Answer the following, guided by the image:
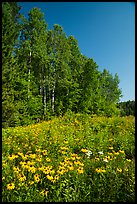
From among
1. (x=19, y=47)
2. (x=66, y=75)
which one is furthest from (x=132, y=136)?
(x=66, y=75)

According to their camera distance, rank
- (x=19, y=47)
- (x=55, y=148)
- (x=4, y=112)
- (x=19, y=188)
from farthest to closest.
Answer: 1. (x=19, y=47)
2. (x=4, y=112)
3. (x=55, y=148)
4. (x=19, y=188)

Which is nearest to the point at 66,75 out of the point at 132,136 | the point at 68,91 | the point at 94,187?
the point at 68,91

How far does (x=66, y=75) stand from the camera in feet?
63.7

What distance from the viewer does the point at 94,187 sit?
2965 mm

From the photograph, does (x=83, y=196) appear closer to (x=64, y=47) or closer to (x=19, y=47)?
(x=19, y=47)

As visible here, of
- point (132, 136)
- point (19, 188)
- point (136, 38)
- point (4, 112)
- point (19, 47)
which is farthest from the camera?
point (19, 47)

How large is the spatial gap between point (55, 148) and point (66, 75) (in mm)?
14840

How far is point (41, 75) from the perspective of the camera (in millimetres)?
18828

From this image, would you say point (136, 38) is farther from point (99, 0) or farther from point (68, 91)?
point (68, 91)

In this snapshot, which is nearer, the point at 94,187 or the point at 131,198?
the point at 131,198

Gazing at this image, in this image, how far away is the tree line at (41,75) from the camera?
1273 cm

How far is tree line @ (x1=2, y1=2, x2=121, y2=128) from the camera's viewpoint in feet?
41.8

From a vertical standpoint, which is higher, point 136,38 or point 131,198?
point 136,38

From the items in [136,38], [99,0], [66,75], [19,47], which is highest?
[19,47]
